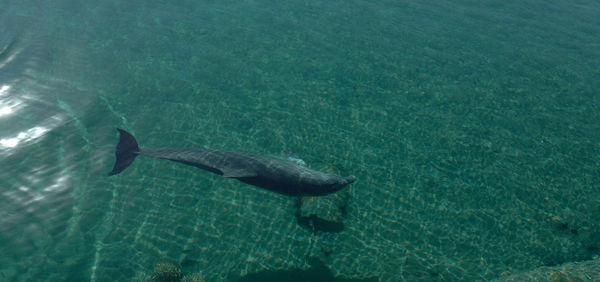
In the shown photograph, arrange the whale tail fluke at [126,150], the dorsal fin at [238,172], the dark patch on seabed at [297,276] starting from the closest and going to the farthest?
the dorsal fin at [238,172] < the dark patch on seabed at [297,276] < the whale tail fluke at [126,150]

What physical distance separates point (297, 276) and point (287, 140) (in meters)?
5.63

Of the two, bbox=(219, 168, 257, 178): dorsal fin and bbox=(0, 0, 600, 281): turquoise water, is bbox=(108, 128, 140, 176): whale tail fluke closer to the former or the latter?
bbox=(0, 0, 600, 281): turquoise water

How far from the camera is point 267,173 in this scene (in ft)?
28.6

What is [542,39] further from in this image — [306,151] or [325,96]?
[306,151]

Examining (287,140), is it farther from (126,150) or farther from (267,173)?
(126,150)

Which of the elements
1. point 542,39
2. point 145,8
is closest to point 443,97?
point 542,39

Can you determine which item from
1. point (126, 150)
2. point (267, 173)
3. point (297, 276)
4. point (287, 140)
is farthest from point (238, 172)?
point (287, 140)

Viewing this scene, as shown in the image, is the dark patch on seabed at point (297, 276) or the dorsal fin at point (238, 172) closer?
the dorsal fin at point (238, 172)

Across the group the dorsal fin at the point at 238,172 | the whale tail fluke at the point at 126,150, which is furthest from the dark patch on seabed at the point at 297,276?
the whale tail fluke at the point at 126,150

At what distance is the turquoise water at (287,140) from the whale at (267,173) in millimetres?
2658

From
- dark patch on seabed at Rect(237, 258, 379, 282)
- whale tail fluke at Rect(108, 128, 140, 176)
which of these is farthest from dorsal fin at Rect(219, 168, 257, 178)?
whale tail fluke at Rect(108, 128, 140, 176)

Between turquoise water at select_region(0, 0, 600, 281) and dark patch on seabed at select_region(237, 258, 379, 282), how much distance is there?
0.10 m

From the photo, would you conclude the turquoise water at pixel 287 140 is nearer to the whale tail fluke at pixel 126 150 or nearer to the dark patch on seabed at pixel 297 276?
the dark patch on seabed at pixel 297 276

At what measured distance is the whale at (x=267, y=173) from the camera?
854cm
